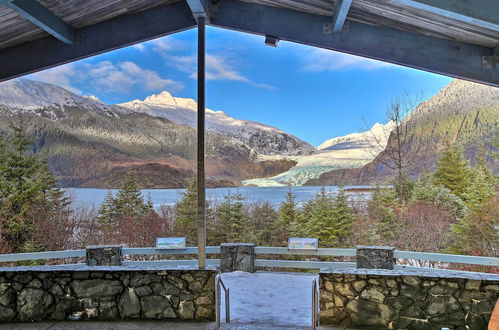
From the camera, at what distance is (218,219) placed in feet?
33.1

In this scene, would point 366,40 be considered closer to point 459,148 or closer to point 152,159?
point 459,148

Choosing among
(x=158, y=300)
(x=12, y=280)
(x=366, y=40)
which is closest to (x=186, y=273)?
(x=158, y=300)

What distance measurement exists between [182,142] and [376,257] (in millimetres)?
7234

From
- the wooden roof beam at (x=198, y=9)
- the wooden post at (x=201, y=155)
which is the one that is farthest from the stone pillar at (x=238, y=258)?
the wooden roof beam at (x=198, y=9)

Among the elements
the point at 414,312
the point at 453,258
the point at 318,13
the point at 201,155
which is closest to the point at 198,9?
the point at 318,13

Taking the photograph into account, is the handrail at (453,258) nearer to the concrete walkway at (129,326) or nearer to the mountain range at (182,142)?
the concrete walkway at (129,326)

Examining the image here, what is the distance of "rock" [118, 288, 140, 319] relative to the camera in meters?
3.56

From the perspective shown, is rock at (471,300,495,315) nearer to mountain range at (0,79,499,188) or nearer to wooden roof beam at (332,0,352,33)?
wooden roof beam at (332,0,352,33)

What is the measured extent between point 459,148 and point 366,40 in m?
7.20

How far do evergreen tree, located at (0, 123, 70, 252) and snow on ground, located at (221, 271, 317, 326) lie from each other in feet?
21.5

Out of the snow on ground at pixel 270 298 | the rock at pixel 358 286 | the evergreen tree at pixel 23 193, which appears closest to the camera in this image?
the rock at pixel 358 286

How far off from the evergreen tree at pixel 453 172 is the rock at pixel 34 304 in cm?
893

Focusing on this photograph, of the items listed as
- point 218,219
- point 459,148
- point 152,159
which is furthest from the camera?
point 152,159

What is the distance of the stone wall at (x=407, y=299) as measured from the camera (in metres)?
3.14
